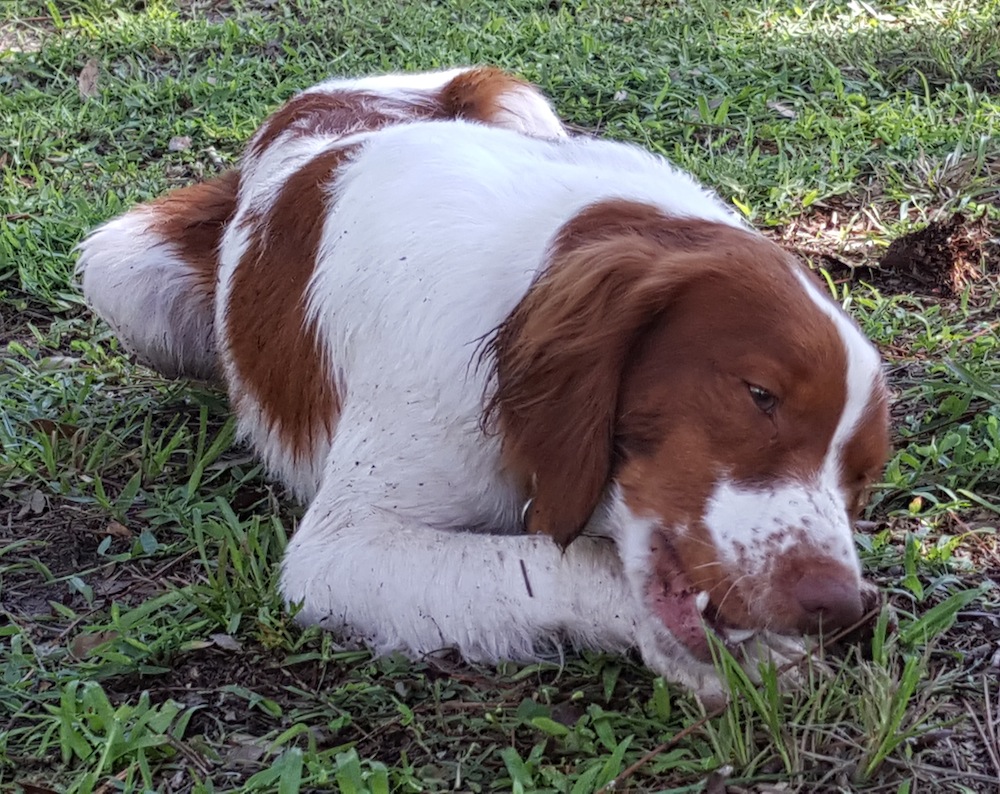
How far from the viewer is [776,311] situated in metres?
2.46

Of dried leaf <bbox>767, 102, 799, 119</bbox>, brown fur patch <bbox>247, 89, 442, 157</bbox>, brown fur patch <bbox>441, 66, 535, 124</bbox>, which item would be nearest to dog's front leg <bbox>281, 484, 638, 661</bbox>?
brown fur patch <bbox>247, 89, 442, 157</bbox>

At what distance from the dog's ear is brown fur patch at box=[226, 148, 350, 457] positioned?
2.71ft

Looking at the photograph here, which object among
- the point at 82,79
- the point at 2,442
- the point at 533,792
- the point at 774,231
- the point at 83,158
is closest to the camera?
the point at 533,792

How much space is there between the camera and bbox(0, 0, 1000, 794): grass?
96.2 inches

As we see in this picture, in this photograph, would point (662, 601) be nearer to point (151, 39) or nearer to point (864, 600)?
point (864, 600)

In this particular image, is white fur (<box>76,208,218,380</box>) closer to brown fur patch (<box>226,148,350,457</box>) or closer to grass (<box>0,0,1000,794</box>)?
grass (<box>0,0,1000,794</box>)

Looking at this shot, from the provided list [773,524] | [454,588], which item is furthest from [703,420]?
[454,588]

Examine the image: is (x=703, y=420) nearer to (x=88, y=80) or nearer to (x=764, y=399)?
(x=764, y=399)

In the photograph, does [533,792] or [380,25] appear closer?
[533,792]

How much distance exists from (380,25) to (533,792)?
17.2 feet

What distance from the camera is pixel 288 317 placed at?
3.47m

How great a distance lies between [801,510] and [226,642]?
1384 mm

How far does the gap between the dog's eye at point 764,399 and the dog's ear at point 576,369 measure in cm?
27

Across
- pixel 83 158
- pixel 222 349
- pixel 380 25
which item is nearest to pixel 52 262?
pixel 83 158
